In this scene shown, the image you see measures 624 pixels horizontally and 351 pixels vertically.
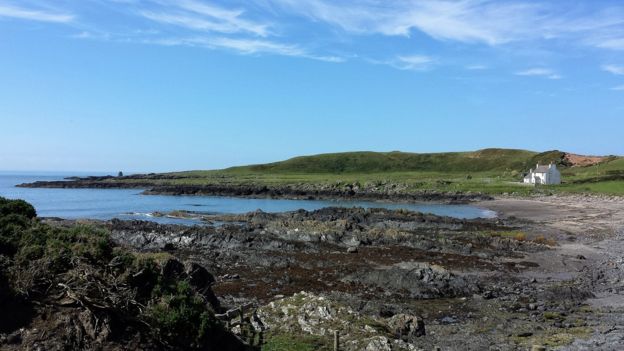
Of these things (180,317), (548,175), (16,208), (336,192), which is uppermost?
(548,175)

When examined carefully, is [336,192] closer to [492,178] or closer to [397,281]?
[492,178]

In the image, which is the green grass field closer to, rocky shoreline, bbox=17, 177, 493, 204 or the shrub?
rocky shoreline, bbox=17, 177, 493, 204

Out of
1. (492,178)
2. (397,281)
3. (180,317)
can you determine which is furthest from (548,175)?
(180,317)

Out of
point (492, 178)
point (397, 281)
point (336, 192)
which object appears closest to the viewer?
point (397, 281)

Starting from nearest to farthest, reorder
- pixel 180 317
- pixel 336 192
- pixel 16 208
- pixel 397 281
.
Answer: pixel 180 317
pixel 16 208
pixel 397 281
pixel 336 192

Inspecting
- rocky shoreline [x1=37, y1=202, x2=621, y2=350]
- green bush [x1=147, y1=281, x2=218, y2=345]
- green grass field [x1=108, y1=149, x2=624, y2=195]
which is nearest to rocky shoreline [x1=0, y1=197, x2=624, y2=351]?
rocky shoreline [x1=37, y1=202, x2=621, y2=350]

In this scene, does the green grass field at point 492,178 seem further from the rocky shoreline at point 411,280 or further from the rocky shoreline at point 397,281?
the rocky shoreline at point 397,281

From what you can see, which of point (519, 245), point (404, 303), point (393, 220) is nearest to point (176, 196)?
point (393, 220)

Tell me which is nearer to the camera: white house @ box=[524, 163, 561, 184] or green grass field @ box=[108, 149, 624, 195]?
green grass field @ box=[108, 149, 624, 195]

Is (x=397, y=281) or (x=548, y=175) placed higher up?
(x=548, y=175)

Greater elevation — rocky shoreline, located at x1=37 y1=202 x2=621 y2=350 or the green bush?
the green bush

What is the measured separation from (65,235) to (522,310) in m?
16.6

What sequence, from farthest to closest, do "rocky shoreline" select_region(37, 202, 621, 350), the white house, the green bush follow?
the white house
"rocky shoreline" select_region(37, 202, 621, 350)
the green bush

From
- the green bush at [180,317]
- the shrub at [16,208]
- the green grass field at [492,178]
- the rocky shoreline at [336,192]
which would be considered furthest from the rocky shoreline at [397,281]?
the green grass field at [492,178]
